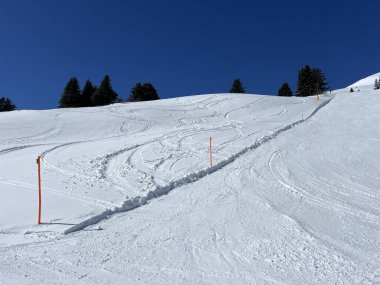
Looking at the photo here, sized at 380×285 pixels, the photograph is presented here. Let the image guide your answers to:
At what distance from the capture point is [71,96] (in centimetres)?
5191

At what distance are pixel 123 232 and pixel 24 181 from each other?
5521mm

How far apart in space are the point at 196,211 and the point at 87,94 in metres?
51.8

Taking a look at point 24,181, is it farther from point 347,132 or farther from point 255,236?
point 347,132

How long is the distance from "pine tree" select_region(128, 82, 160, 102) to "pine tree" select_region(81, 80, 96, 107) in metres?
7.49

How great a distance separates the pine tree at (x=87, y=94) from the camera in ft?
175

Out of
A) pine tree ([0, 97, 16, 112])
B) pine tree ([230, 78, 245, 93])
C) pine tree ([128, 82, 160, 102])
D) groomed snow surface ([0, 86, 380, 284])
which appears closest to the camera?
groomed snow surface ([0, 86, 380, 284])

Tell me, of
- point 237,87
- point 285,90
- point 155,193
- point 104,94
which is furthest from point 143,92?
point 155,193

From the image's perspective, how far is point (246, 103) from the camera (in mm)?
32000

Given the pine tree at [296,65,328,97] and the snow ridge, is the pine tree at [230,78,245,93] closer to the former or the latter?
the pine tree at [296,65,328,97]

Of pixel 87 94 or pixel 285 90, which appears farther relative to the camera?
pixel 285 90

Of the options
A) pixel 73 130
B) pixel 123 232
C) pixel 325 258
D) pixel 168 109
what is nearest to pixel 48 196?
pixel 123 232

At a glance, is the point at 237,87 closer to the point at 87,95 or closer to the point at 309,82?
the point at 309,82

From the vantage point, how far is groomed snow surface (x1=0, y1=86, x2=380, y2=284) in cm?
453

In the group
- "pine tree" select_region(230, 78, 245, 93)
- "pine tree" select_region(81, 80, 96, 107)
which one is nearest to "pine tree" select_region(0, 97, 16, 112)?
"pine tree" select_region(81, 80, 96, 107)
